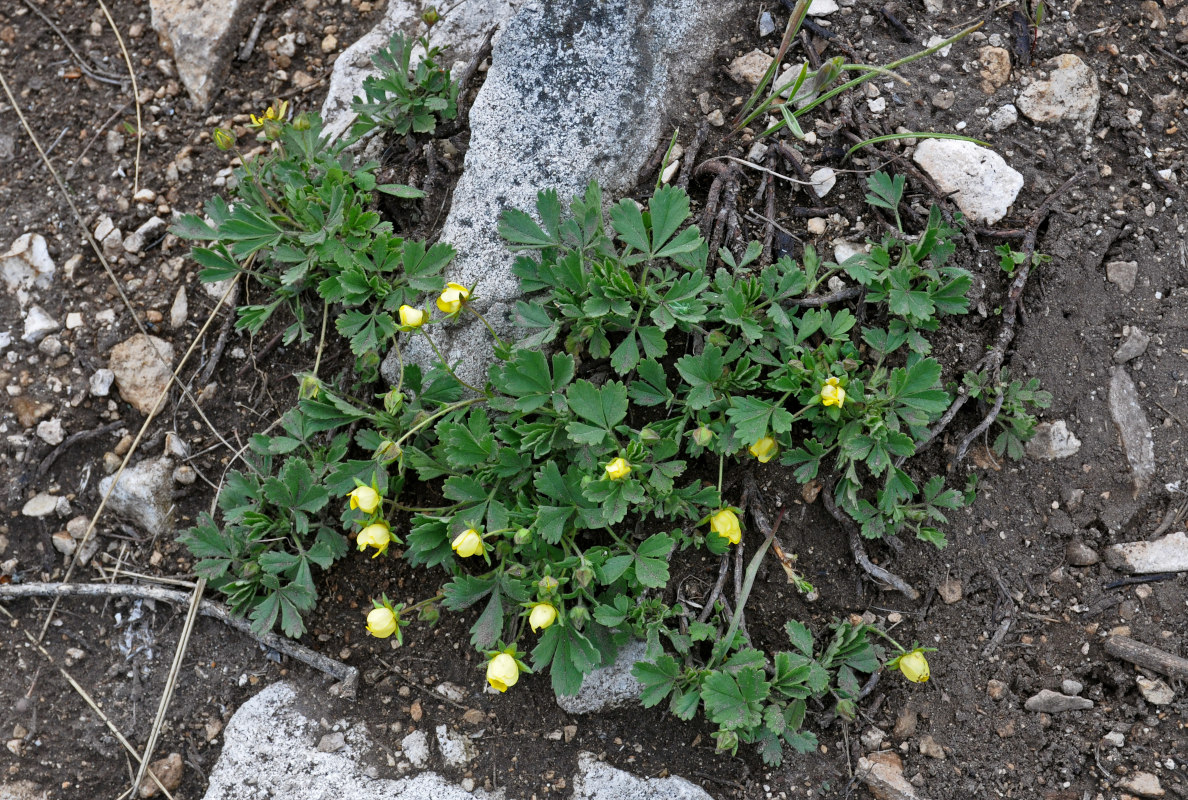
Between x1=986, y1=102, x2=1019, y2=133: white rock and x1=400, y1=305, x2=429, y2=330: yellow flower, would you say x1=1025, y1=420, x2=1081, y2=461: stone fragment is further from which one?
x1=400, y1=305, x2=429, y2=330: yellow flower

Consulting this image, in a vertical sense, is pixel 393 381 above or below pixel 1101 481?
above

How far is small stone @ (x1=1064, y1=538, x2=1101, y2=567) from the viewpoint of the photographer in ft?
9.21

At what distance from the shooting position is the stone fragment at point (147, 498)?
3115 millimetres

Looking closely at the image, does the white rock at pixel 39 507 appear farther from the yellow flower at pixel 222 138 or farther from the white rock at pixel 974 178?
the white rock at pixel 974 178

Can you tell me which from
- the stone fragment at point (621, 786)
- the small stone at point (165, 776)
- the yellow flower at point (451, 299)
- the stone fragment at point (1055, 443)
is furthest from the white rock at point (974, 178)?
the small stone at point (165, 776)

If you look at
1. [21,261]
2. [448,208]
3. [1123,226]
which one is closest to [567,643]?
[448,208]

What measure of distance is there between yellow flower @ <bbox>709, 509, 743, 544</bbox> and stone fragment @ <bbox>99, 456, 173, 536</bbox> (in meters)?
1.98

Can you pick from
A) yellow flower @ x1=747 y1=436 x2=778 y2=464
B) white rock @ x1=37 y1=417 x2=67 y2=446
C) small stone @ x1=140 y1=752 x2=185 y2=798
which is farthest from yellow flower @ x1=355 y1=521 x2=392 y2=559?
white rock @ x1=37 y1=417 x2=67 y2=446

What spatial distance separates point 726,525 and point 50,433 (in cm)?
253

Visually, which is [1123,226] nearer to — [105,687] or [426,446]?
[426,446]

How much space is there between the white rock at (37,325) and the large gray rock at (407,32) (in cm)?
132

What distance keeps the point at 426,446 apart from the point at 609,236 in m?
0.97

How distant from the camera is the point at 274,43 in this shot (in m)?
3.82

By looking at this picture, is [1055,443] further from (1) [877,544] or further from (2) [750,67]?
(2) [750,67]
